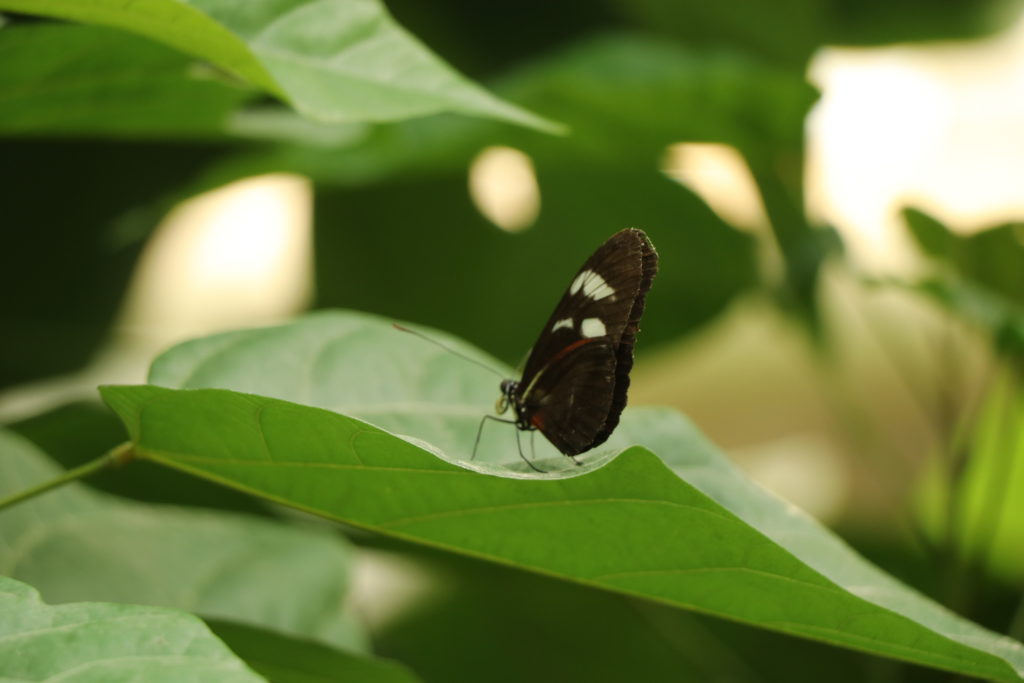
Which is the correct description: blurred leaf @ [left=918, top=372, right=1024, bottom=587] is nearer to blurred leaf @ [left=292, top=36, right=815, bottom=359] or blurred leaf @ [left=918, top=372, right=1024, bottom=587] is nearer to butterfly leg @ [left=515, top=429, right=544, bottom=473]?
blurred leaf @ [left=292, top=36, right=815, bottom=359]

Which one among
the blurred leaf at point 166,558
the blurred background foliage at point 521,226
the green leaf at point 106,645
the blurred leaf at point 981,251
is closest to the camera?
the green leaf at point 106,645

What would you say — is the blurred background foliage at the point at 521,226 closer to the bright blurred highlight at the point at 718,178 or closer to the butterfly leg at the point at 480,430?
the bright blurred highlight at the point at 718,178

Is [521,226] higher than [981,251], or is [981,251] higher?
[981,251]

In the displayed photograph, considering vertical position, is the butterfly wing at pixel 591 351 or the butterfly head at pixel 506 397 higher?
the butterfly wing at pixel 591 351

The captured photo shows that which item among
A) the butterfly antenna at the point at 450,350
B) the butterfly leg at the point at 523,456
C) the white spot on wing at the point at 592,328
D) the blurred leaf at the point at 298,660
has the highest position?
the white spot on wing at the point at 592,328

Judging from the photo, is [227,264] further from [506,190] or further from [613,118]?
[613,118]

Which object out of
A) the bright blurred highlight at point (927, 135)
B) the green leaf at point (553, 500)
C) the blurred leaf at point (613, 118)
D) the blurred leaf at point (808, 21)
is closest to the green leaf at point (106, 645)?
the green leaf at point (553, 500)

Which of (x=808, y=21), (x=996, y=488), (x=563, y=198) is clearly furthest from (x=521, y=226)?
(x=996, y=488)

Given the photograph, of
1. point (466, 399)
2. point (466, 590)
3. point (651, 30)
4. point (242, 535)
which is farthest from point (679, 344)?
point (466, 399)
